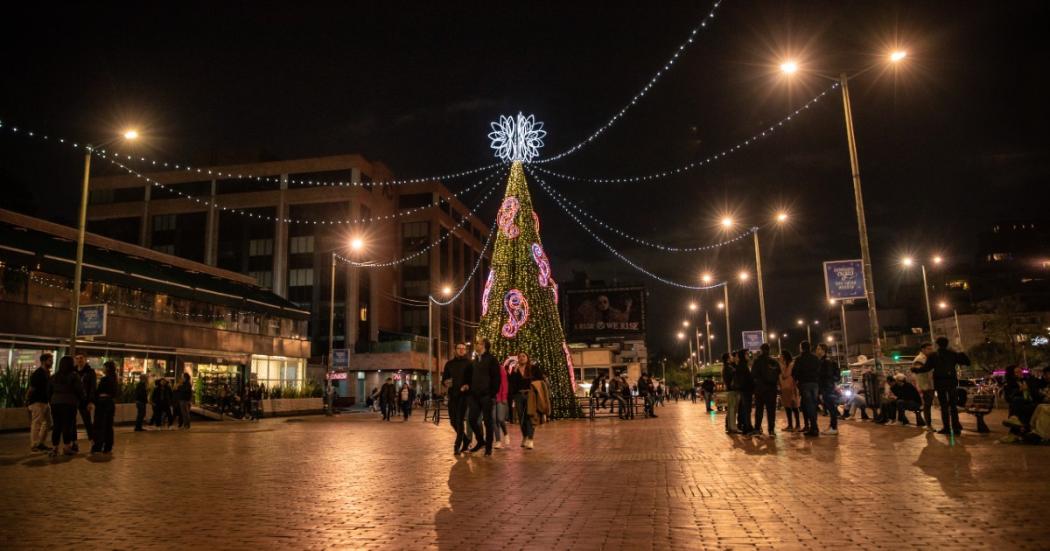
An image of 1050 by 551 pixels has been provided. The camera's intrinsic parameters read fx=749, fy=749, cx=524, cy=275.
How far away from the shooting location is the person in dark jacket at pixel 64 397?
1223 centimetres

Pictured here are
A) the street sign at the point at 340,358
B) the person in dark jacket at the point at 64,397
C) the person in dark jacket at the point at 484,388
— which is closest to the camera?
the person in dark jacket at the point at 484,388

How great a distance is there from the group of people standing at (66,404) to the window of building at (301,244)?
5526 cm

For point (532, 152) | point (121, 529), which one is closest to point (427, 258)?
point (532, 152)

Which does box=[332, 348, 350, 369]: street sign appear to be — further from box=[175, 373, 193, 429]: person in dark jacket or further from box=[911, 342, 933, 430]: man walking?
box=[911, 342, 933, 430]: man walking

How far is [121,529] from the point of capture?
5.91m

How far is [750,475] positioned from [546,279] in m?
15.5

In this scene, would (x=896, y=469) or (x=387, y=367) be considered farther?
(x=387, y=367)

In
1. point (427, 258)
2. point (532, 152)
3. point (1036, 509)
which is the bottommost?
point (1036, 509)

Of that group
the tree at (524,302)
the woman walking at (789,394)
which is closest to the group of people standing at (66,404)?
the tree at (524,302)

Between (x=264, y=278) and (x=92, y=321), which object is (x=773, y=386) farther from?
(x=264, y=278)

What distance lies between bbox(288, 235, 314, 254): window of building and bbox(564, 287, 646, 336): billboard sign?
2389 centimetres

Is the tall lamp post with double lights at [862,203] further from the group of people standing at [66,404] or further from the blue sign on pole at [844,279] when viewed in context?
the group of people standing at [66,404]

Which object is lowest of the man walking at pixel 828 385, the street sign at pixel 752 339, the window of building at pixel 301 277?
the man walking at pixel 828 385

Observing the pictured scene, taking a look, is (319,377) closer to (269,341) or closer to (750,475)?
(269,341)
